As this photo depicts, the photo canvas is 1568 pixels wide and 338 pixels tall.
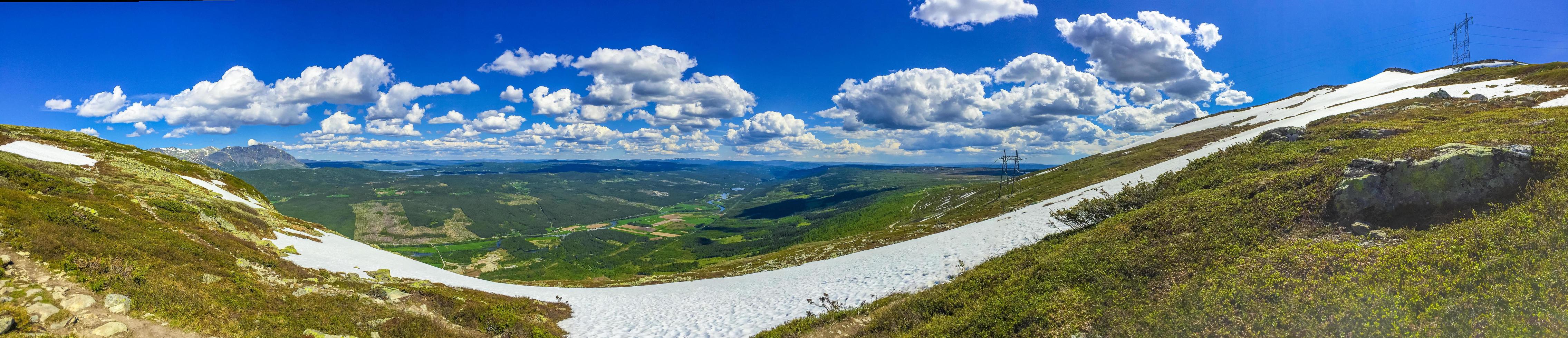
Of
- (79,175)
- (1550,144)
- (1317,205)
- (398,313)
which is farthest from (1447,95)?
(79,175)

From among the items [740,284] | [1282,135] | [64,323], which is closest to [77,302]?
[64,323]

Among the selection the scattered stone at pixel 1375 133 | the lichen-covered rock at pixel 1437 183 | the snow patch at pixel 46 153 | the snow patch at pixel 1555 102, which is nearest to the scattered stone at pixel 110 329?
the lichen-covered rock at pixel 1437 183

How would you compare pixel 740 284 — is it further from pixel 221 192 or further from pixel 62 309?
pixel 221 192

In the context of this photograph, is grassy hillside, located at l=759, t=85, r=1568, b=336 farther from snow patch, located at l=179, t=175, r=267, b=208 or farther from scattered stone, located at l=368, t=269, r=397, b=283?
snow patch, located at l=179, t=175, r=267, b=208

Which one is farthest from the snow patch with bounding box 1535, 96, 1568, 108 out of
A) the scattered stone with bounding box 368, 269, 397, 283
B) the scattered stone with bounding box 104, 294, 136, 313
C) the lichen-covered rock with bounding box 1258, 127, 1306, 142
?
the scattered stone with bounding box 368, 269, 397, 283

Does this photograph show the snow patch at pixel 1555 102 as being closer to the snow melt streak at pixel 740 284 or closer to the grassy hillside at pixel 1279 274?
the grassy hillside at pixel 1279 274
